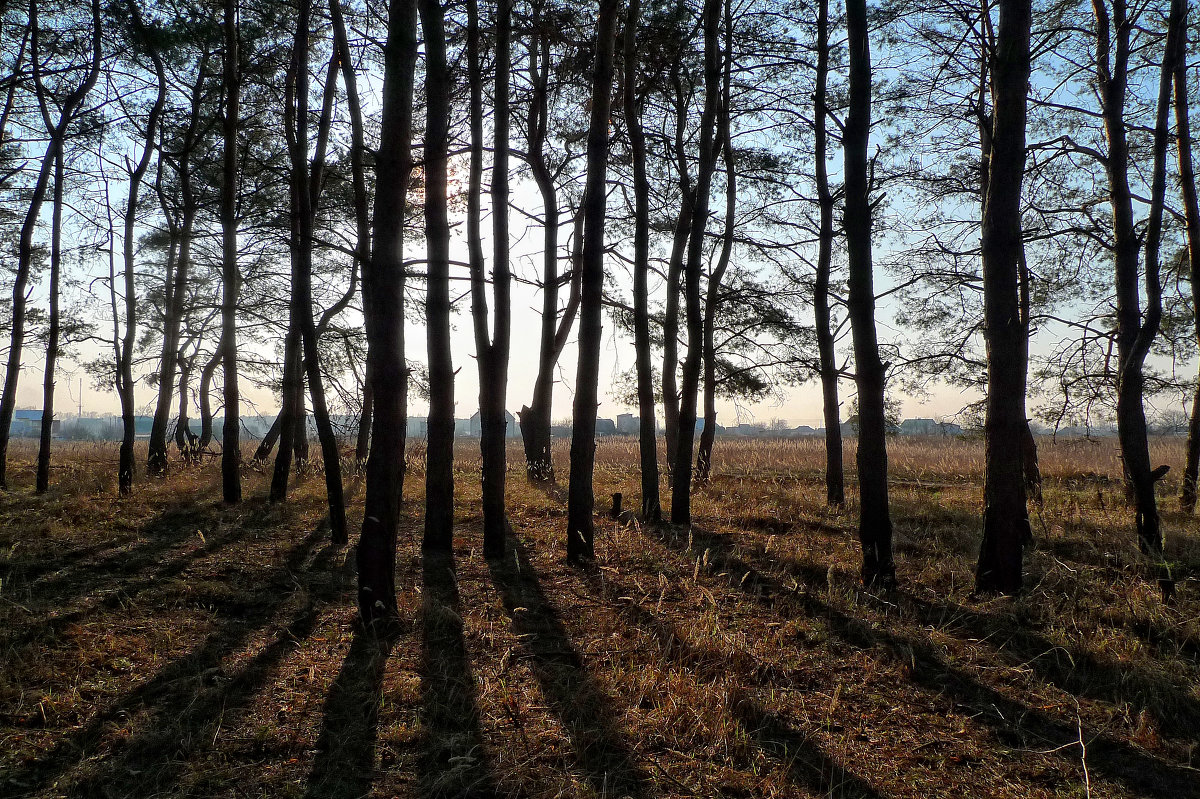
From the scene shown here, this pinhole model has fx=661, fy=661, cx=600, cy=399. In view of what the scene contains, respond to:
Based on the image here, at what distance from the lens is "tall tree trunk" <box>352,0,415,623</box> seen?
174 inches

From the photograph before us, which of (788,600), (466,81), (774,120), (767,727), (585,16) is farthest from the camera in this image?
(774,120)

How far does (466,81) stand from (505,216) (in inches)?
81.0

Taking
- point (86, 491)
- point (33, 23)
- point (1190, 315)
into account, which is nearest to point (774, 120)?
point (1190, 315)

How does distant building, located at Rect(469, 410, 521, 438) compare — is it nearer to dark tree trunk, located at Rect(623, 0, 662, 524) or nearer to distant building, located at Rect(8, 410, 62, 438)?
dark tree trunk, located at Rect(623, 0, 662, 524)

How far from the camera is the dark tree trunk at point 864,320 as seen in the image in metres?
5.40

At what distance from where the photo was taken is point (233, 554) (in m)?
6.61

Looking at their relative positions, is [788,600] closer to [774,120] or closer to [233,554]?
[233,554]

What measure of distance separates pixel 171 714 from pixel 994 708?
4.00 m

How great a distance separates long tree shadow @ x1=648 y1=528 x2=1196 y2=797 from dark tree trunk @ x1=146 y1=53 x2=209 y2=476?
1155 cm

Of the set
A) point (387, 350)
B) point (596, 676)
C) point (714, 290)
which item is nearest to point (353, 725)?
point (596, 676)

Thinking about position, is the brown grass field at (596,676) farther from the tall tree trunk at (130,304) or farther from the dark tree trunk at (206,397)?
the dark tree trunk at (206,397)

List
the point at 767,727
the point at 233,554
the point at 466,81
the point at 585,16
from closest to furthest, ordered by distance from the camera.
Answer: the point at 767,727
the point at 233,554
the point at 466,81
the point at 585,16

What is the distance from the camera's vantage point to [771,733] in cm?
304

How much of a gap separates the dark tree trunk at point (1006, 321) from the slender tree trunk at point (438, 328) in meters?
4.63
